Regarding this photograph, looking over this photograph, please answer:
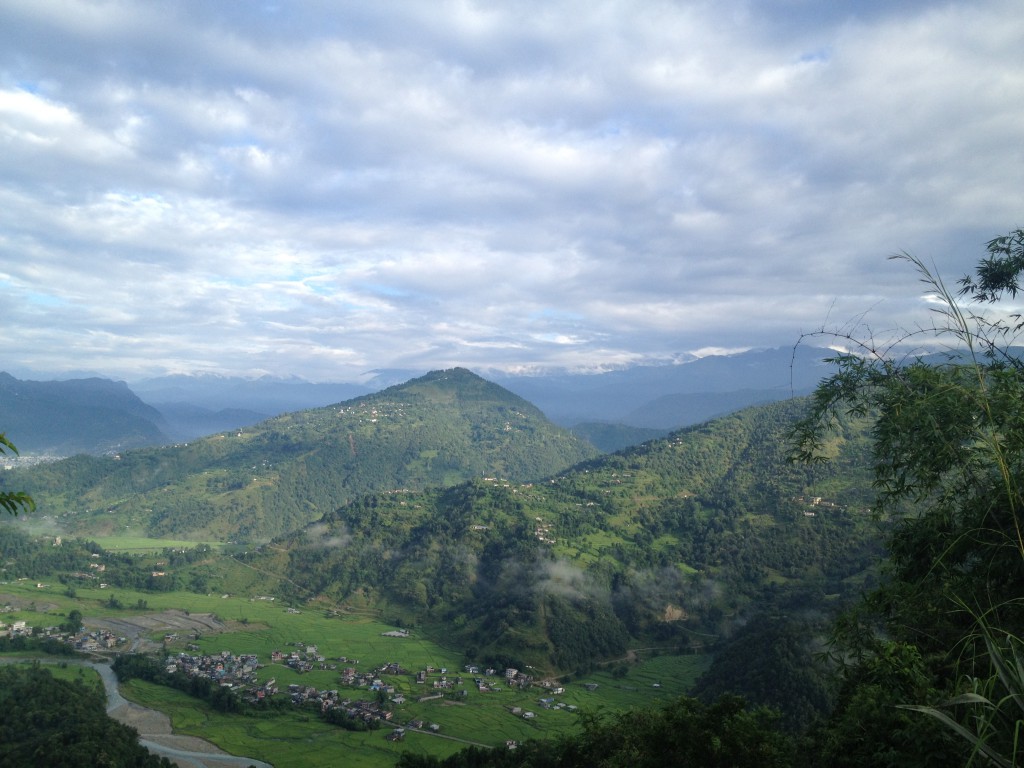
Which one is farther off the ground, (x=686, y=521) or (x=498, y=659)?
(x=686, y=521)

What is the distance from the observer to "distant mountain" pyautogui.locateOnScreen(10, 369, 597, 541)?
458ft

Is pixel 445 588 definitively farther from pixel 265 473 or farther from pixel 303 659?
pixel 265 473

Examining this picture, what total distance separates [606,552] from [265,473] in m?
106

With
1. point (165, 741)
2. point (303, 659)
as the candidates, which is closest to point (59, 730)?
point (165, 741)

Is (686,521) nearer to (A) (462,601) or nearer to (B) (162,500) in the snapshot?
(A) (462,601)

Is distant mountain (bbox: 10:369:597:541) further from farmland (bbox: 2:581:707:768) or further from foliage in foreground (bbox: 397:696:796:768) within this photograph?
foliage in foreground (bbox: 397:696:796:768)

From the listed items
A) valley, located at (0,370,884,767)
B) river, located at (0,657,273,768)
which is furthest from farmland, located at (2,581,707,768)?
river, located at (0,657,273,768)

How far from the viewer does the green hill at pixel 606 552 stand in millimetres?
72625

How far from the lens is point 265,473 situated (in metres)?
157

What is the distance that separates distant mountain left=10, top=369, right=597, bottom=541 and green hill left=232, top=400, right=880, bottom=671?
41962 millimetres

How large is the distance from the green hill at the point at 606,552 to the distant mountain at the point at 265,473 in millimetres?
41962

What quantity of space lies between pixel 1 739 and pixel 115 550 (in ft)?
297

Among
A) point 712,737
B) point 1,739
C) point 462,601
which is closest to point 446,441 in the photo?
point 462,601

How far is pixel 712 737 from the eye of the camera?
36.7 ft
